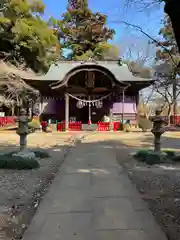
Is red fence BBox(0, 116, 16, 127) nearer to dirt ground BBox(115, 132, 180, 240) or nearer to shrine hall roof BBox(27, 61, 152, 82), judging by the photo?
shrine hall roof BBox(27, 61, 152, 82)

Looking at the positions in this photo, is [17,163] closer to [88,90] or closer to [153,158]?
[153,158]

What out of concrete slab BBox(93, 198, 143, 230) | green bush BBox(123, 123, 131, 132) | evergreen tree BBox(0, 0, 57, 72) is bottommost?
concrete slab BBox(93, 198, 143, 230)

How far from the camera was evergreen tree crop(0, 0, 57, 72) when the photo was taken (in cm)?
2970

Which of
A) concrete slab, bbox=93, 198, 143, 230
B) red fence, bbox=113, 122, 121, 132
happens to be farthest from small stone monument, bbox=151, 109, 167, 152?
red fence, bbox=113, 122, 121, 132

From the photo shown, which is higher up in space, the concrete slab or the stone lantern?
the stone lantern

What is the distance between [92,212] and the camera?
4.30 metres

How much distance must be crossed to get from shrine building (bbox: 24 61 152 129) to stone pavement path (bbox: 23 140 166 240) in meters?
16.7

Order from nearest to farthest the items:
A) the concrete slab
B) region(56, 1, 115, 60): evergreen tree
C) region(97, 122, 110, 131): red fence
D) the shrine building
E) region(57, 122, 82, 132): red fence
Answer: the concrete slab → the shrine building → region(57, 122, 82, 132): red fence → region(97, 122, 110, 131): red fence → region(56, 1, 115, 60): evergreen tree

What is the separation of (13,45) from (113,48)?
16.1m

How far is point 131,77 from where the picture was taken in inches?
982

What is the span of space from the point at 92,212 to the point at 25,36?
28.5 meters

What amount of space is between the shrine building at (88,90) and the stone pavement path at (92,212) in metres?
16.7

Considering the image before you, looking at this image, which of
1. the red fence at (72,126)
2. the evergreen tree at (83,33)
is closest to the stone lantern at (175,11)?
the red fence at (72,126)

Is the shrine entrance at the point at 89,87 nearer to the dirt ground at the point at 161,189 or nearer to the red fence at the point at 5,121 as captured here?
the red fence at the point at 5,121
